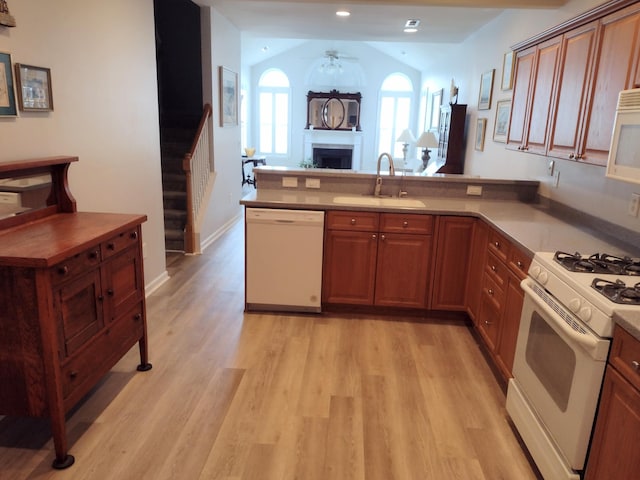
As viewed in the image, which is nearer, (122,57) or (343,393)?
(343,393)

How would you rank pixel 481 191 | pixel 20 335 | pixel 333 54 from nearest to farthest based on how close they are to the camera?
1. pixel 20 335
2. pixel 481 191
3. pixel 333 54

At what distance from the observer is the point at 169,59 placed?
5816mm

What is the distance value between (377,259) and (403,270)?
0.22m

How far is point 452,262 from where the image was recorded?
347cm

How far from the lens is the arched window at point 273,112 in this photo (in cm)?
1152

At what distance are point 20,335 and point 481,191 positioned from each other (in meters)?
3.38

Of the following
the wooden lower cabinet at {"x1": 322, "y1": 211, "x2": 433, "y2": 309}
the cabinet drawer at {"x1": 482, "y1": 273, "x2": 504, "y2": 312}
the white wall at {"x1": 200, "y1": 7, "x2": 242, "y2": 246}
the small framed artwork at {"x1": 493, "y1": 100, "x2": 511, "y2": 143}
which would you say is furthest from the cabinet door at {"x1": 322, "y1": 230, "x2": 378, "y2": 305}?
the white wall at {"x1": 200, "y1": 7, "x2": 242, "y2": 246}

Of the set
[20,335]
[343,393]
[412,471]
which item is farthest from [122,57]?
[412,471]

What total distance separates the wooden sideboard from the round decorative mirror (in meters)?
9.44

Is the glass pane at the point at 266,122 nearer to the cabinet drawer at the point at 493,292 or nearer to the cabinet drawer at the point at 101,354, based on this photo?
the cabinet drawer at the point at 493,292

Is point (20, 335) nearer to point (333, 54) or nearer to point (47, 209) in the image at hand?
point (47, 209)

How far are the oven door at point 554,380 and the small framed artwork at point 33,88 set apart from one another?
2722mm

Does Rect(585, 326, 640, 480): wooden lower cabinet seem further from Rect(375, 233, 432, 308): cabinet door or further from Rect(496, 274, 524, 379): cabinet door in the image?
Rect(375, 233, 432, 308): cabinet door

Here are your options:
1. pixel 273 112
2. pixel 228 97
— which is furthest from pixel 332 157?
pixel 228 97
